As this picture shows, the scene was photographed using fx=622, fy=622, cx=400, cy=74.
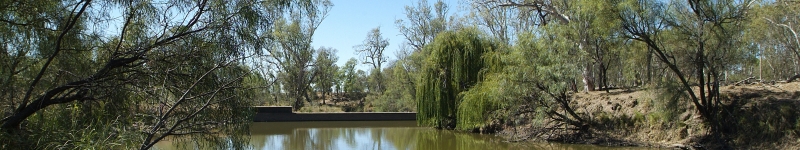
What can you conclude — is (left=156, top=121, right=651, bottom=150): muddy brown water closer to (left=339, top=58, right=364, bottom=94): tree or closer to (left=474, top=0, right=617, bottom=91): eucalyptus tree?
(left=474, top=0, right=617, bottom=91): eucalyptus tree

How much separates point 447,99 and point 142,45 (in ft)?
47.2

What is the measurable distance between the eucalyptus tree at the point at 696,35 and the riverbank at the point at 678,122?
0.40 meters

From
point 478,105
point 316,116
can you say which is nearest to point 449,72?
point 478,105

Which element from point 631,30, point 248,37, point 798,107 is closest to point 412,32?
point 631,30

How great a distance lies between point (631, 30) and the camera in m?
14.0

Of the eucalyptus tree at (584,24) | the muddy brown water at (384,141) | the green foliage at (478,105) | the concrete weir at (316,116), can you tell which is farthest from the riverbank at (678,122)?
the concrete weir at (316,116)

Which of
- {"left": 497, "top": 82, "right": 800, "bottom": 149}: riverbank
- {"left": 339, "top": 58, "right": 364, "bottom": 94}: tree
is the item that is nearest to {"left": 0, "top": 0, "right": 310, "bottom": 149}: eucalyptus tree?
{"left": 497, "top": 82, "right": 800, "bottom": 149}: riverbank

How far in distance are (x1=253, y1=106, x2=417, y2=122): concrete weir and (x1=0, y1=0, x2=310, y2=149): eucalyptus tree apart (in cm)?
2047

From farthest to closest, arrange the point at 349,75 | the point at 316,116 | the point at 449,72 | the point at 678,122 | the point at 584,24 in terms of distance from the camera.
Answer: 1. the point at 349,75
2. the point at 316,116
3. the point at 449,72
4. the point at 584,24
5. the point at 678,122

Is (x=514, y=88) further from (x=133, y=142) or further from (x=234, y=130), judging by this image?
(x=133, y=142)

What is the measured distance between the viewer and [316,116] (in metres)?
29.5

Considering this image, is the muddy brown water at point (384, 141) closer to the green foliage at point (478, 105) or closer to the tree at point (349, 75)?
the green foliage at point (478, 105)

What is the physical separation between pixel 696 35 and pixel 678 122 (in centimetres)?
226

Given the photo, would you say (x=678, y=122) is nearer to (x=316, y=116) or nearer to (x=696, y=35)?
(x=696, y=35)
